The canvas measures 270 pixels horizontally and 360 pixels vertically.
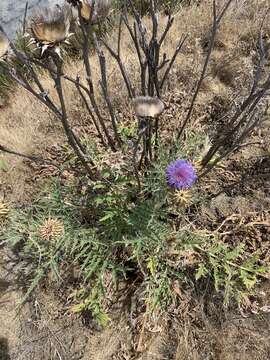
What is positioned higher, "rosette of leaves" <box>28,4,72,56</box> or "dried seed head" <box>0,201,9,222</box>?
"rosette of leaves" <box>28,4,72,56</box>

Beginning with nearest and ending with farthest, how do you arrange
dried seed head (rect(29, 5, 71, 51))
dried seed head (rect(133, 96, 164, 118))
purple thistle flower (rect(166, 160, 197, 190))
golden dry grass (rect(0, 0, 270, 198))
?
dried seed head (rect(133, 96, 164, 118))
dried seed head (rect(29, 5, 71, 51))
purple thistle flower (rect(166, 160, 197, 190))
golden dry grass (rect(0, 0, 270, 198))

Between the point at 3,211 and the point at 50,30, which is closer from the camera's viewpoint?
the point at 50,30

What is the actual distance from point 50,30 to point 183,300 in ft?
5.10

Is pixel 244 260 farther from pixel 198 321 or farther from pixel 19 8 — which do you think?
pixel 19 8

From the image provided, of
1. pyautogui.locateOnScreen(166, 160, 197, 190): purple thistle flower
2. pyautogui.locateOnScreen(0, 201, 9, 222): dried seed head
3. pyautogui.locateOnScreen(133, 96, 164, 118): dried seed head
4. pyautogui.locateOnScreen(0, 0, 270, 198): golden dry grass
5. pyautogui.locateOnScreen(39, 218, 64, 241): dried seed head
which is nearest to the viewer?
pyautogui.locateOnScreen(133, 96, 164, 118): dried seed head

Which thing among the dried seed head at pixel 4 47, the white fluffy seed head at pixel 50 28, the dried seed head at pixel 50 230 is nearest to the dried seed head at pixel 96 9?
the white fluffy seed head at pixel 50 28

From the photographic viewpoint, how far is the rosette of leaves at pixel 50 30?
158 cm

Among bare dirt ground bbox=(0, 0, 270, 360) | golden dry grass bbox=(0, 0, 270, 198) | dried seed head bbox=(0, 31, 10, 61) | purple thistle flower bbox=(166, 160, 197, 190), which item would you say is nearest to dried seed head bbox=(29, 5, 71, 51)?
dried seed head bbox=(0, 31, 10, 61)

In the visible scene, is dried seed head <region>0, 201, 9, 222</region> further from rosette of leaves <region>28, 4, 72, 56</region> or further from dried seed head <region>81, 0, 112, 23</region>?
dried seed head <region>81, 0, 112, 23</region>

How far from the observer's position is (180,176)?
181cm

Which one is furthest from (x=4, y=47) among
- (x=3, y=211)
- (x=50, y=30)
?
(x=3, y=211)

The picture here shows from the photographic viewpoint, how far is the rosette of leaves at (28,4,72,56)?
5.18 ft

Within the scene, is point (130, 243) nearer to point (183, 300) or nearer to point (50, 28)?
point (183, 300)

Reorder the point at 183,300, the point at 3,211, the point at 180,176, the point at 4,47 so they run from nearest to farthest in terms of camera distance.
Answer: the point at 4,47 < the point at 180,176 < the point at 3,211 < the point at 183,300
